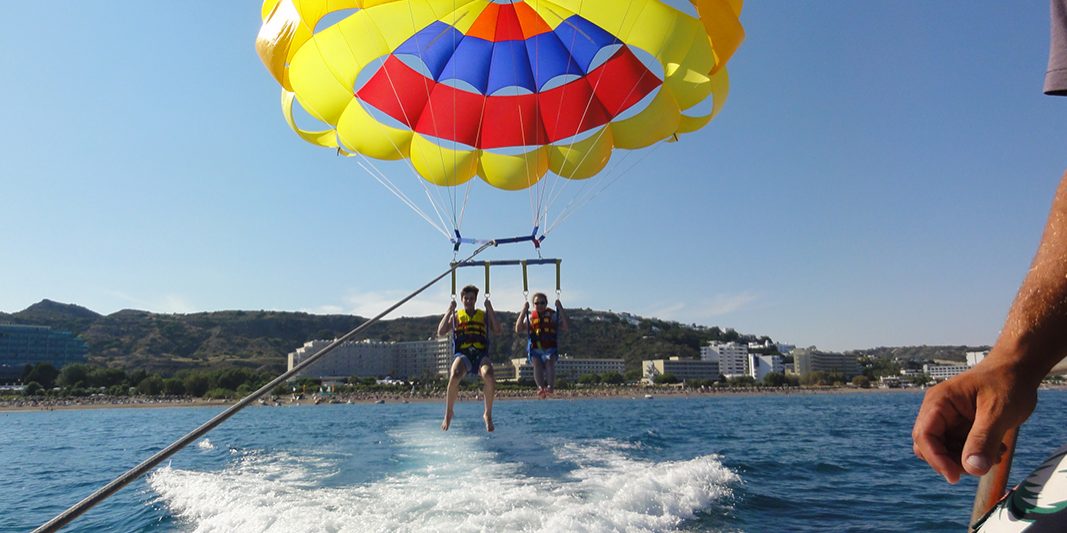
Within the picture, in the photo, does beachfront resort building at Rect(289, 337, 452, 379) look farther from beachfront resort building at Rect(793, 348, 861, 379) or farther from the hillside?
beachfront resort building at Rect(793, 348, 861, 379)

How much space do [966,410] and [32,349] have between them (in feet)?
372

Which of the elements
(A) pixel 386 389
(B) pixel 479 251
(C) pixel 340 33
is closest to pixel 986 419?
(B) pixel 479 251

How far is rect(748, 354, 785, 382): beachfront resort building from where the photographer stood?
12838 cm

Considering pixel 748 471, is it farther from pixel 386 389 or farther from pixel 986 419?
pixel 386 389

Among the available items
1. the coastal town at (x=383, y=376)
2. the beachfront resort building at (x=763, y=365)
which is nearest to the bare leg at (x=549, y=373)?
the coastal town at (x=383, y=376)

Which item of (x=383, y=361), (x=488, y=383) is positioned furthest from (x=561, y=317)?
(x=383, y=361)

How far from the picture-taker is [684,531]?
10000 millimetres

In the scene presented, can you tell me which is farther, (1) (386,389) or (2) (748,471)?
(1) (386,389)

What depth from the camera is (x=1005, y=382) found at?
3.36 ft

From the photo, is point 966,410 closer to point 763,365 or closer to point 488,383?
point 488,383

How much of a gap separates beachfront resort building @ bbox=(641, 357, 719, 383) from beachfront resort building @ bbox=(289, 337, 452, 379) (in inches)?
1315

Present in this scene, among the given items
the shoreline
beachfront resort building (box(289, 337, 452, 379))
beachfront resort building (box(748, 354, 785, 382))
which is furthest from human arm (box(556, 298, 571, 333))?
beachfront resort building (box(748, 354, 785, 382))

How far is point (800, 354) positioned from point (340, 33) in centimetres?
13397

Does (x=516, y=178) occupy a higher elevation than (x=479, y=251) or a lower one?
higher
